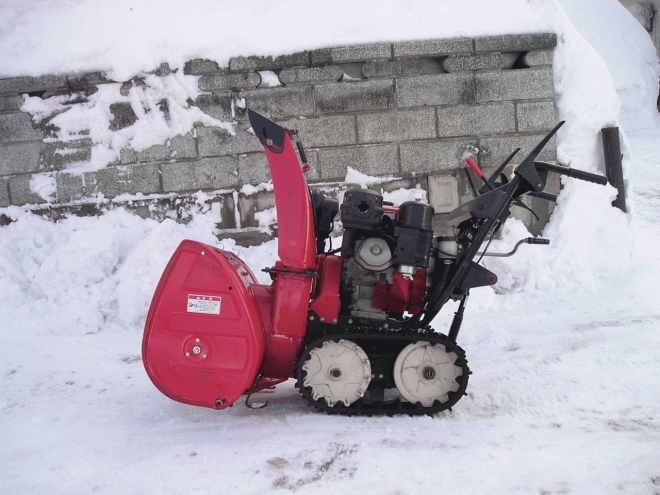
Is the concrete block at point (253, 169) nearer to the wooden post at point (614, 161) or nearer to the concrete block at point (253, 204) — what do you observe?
the concrete block at point (253, 204)

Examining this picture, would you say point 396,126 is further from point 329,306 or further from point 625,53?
point 625,53

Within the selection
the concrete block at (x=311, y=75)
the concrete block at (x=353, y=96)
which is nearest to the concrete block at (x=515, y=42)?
the concrete block at (x=353, y=96)

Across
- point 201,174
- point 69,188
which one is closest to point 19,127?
point 69,188

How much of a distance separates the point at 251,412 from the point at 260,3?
4.91m

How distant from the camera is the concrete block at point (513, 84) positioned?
560 cm

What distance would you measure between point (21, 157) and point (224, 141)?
2312mm

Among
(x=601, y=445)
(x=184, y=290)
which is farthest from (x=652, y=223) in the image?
(x=184, y=290)

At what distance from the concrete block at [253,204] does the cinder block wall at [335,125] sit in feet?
0.04

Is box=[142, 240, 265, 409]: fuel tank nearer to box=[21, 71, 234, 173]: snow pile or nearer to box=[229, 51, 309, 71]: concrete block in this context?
box=[21, 71, 234, 173]: snow pile

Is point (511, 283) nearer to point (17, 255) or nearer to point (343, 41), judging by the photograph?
point (343, 41)

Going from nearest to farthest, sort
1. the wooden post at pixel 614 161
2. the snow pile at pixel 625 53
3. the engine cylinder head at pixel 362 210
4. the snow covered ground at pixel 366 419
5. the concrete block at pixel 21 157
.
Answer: the snow covered ground at pixel 366 419 < the engine cylinder head at pixel 362 210 < the wooden post at pixel 614 161 < the concrete block at pixel 21 157 < the snow pile at pixel 625 53

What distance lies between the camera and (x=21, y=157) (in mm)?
→ 5703

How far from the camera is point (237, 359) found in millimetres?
2693

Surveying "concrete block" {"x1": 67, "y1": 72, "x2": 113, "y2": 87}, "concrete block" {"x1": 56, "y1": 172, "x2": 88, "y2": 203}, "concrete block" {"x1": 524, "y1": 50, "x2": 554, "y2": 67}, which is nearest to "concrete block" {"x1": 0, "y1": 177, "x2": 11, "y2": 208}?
"concrete block" {"x1": 56, "y1": 172, "x2": 88, "y2": 203}
